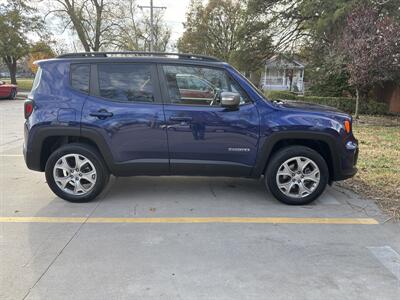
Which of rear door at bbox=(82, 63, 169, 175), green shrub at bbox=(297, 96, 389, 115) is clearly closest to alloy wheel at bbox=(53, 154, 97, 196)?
rear door at bbox=(82, 63, 169, 175)

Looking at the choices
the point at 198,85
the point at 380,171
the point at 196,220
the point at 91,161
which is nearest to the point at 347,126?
the point at 198,85

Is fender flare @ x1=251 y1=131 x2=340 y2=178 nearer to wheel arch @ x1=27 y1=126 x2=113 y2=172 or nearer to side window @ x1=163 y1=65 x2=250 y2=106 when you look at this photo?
side window @ x1=163 y1=65 x2=250 y2=106

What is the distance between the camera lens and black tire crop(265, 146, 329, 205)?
188 inches

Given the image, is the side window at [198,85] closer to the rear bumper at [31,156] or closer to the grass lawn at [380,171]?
the rear bumper at [31,156]

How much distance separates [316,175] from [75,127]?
10.1 ft

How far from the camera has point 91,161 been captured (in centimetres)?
480

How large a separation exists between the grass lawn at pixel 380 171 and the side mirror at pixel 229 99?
2.34m

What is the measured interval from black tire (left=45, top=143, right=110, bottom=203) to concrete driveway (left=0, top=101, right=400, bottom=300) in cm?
12

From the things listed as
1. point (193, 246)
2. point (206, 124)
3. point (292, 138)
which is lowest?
point (193, 246)

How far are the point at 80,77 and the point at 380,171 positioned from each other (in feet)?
16.5

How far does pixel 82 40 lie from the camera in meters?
33.8

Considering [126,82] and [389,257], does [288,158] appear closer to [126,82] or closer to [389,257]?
[389,257]

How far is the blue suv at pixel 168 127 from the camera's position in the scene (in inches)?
185

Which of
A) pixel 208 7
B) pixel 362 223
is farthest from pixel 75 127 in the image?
pixel 208 7
